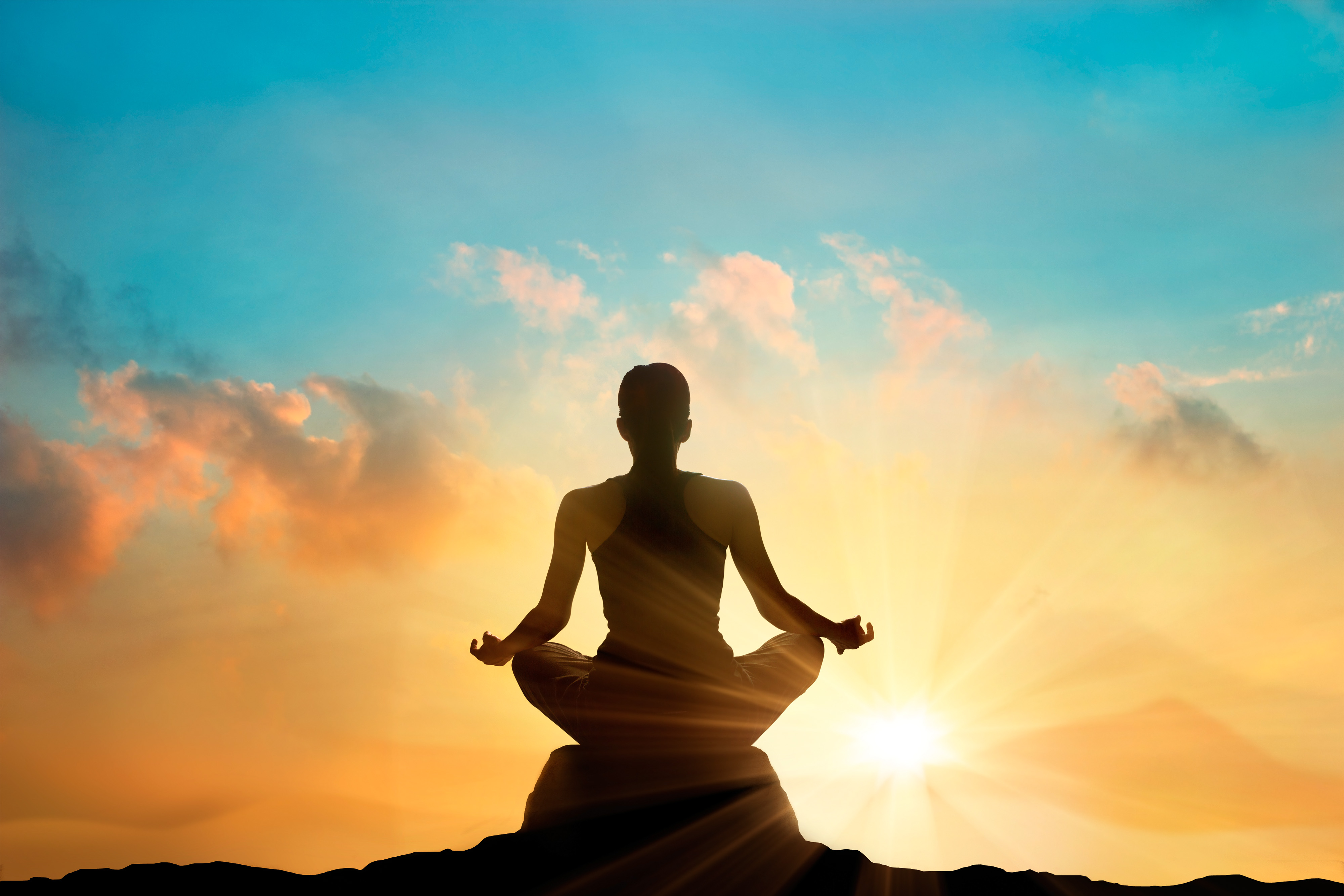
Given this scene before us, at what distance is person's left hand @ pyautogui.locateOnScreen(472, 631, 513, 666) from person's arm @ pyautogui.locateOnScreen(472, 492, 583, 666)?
0.40ft

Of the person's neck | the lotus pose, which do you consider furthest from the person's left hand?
the person's neck

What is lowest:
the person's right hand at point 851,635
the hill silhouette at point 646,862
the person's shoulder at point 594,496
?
the hill silhouette at point 646,862

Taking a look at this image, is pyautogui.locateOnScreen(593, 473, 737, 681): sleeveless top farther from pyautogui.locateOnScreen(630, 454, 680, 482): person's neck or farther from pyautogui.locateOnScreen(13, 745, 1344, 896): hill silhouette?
pyautogui.locateOnScreen(13, 745, 1344, 896): hill silhouette

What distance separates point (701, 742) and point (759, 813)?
2.10 ft

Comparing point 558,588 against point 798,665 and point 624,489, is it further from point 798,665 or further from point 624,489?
point 798,665

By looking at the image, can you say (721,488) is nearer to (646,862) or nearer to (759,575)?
(759,575)

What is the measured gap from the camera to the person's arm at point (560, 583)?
7.27 meters

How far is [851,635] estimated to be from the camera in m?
6.98

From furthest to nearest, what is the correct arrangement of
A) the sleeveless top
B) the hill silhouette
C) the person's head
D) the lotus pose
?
1. the person's head
2. the sleeveless top
3. the lotus pose
4. the hill silhouette

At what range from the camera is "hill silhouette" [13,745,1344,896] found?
6.11m

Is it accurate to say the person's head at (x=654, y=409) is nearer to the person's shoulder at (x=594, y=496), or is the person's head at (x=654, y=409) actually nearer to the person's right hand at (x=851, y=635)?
the person's shoulder at (x=594, y=496)

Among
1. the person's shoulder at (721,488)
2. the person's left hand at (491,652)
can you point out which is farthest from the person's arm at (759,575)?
the person's left hand at (491,652)

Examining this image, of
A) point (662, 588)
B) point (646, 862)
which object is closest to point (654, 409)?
point (662, 588)

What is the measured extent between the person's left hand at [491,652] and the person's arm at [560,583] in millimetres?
121
